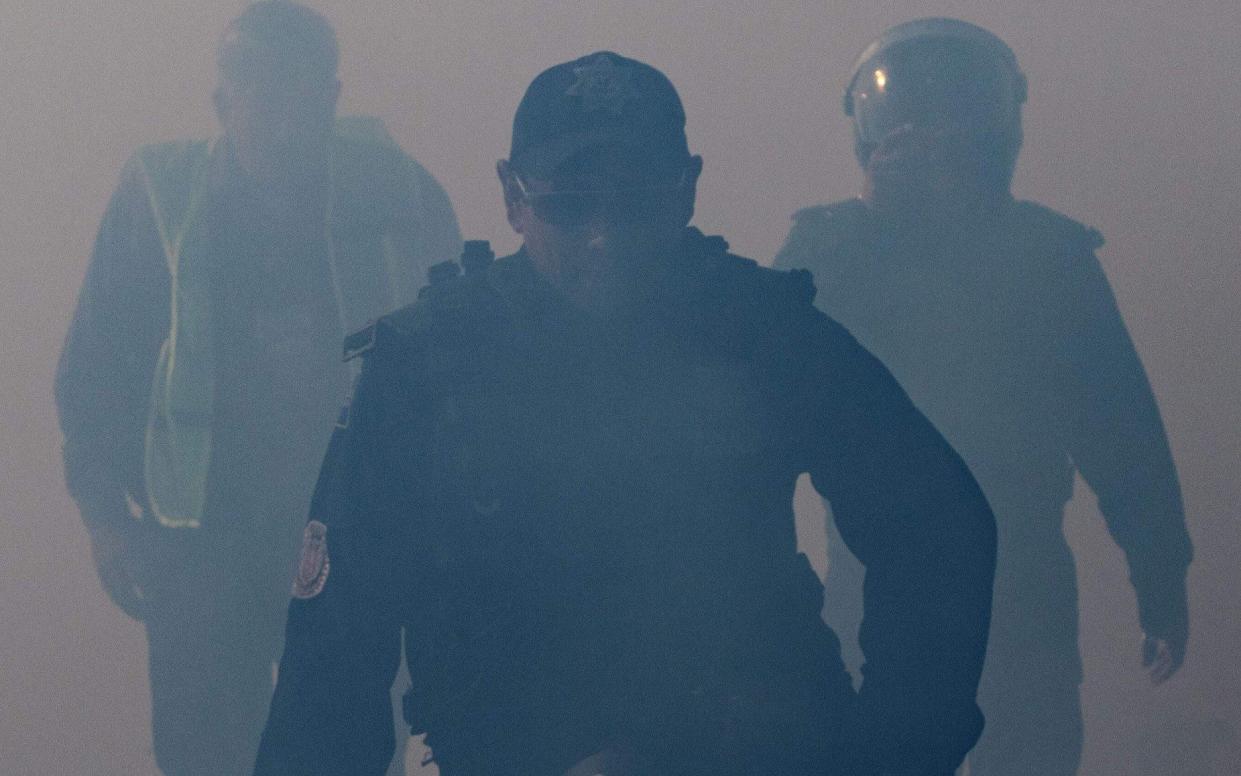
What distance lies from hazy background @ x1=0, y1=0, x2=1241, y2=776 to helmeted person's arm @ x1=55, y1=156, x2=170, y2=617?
10.5ft

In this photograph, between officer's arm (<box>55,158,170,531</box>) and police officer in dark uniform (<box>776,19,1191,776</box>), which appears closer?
police officer in dark uniform (<box>776,19,1191,776</box>)

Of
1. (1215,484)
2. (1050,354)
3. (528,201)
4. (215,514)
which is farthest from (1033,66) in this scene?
(528,201)

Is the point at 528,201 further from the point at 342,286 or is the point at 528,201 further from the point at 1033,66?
the point at 1033,66

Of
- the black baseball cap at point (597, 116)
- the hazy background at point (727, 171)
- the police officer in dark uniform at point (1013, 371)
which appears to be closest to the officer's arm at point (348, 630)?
the black baseball cap at point (597, 116)

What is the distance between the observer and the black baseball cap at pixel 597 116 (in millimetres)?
2223

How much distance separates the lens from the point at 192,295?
14.6 feet

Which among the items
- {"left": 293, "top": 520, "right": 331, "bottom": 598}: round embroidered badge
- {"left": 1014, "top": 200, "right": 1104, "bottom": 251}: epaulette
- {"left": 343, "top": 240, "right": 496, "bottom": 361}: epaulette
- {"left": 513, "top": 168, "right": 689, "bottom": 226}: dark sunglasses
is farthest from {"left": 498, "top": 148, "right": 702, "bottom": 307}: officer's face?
{"left": 1014, "top": 200, "right": 1104, "bottom": 251}: epaulette

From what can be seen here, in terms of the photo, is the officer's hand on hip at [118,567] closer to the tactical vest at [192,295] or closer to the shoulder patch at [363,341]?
the tactical vest at [192,295]

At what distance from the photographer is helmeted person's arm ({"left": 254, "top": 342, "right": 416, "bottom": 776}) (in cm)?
202

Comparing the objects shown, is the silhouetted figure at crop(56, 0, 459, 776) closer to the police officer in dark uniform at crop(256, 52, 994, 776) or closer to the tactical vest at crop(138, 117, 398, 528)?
the tactical vest at crop(138, 117, 398, 528)

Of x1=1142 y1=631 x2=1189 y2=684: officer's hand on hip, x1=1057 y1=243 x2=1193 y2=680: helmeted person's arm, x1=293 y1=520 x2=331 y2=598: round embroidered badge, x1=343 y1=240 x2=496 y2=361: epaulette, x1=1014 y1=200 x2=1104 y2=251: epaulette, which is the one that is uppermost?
x1=343 y1=240 x2=496 y2=361: epaulette

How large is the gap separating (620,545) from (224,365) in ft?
8.66

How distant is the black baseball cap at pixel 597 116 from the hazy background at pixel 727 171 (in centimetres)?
443

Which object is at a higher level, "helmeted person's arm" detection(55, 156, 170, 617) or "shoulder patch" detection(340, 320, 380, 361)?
"shoulder patch" detection(340, 320, 380, 361)
